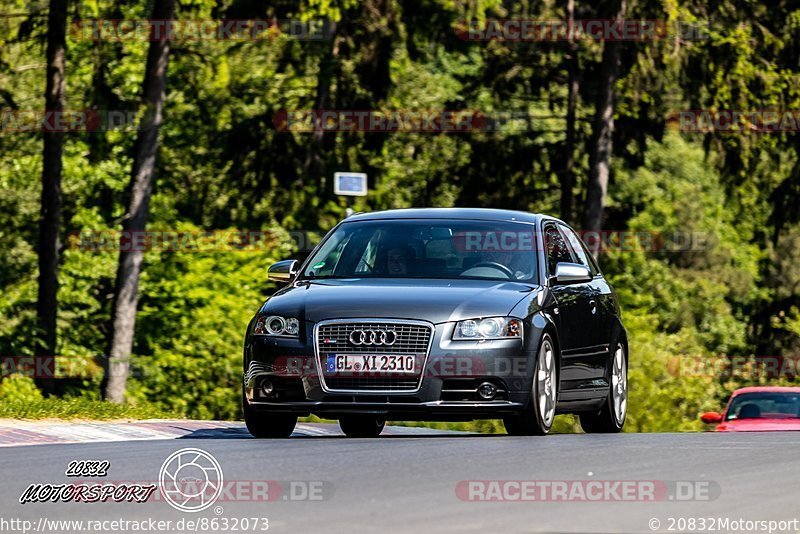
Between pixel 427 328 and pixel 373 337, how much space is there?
0.40 meters

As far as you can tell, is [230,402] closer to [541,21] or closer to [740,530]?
[541,21]

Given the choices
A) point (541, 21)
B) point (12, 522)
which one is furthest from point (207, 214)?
point (12, 522)

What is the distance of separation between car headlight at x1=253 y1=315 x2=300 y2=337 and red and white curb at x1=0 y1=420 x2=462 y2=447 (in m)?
1.28

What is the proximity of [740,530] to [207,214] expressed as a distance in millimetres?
34900

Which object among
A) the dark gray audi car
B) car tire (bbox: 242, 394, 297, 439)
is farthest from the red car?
car tire (bbox: 242, 394, 297, 439)

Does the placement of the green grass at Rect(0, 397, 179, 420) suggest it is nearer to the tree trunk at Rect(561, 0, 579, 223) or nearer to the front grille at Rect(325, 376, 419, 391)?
the front grille at Rect(325, 376, 419, 391)

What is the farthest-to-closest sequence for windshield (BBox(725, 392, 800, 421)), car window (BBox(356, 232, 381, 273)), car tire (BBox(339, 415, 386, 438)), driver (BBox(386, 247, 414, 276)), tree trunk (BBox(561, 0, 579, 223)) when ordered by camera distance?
tree trunk (BBox(561, 0, 579, 223)) < windshield (BBox(725, 392, 800, 421)) < car tire (BBox(339, 415, 386, 438)) < car window (BBox(356, 232, 381, 273)) < driver (BBox(386, 247, 414, 276))

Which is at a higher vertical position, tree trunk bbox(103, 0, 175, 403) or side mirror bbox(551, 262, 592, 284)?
side mirror bbox(551, 262, 592, 284)

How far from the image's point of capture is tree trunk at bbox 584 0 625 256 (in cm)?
3409

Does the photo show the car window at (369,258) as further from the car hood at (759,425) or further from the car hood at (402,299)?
the car hood at (759,425)

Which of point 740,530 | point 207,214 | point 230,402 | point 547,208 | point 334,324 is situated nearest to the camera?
point 740,530

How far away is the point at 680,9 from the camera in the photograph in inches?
1268

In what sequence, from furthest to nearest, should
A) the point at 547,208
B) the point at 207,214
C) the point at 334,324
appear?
the point at 547,208
the point at 207,214
the point at 334,324

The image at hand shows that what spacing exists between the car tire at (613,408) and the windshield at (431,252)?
183 cm
